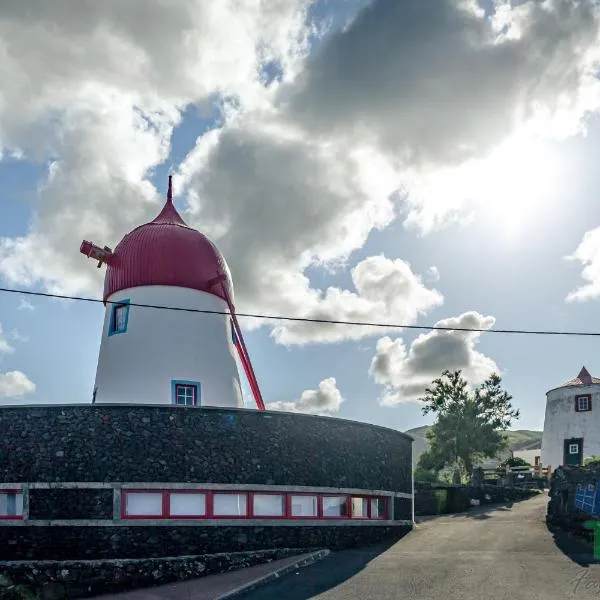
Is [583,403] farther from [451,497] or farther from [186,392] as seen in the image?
[186,392]

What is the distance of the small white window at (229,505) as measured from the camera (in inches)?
706

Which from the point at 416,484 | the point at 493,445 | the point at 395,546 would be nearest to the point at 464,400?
the point at 493,445

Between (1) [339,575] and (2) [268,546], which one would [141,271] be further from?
(1) [339,575]

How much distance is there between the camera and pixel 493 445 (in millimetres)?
35344

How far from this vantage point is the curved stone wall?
16938 mm

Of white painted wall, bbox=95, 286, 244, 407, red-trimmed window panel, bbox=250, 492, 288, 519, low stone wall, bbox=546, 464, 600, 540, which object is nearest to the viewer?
red-trimmed window panel, bbox=250, 492, 288, 519

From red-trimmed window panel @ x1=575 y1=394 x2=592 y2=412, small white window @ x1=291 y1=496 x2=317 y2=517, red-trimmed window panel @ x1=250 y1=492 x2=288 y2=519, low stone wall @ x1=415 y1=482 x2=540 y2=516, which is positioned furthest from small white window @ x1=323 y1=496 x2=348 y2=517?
red-trimmed window panel @ x1=575 y1=394 x2=592 y2=412

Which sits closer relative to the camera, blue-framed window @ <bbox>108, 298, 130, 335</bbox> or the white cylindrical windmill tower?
the white cylindrical windmill tower

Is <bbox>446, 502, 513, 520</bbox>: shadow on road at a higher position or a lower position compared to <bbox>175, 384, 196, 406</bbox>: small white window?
lower

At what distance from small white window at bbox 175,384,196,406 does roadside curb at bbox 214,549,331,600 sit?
613 cm

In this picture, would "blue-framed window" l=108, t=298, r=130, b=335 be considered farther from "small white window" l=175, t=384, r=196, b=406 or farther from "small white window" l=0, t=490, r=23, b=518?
"small white window" l=0, t=490, r=23, b=518

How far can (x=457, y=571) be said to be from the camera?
15672mm

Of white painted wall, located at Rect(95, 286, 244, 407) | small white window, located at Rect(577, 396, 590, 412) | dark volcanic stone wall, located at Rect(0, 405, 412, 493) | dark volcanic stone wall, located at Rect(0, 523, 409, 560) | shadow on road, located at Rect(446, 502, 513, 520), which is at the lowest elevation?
Answer: shadow on road, located at Rect(446, 502, 513, 520)

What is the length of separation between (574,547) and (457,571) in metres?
4.81
